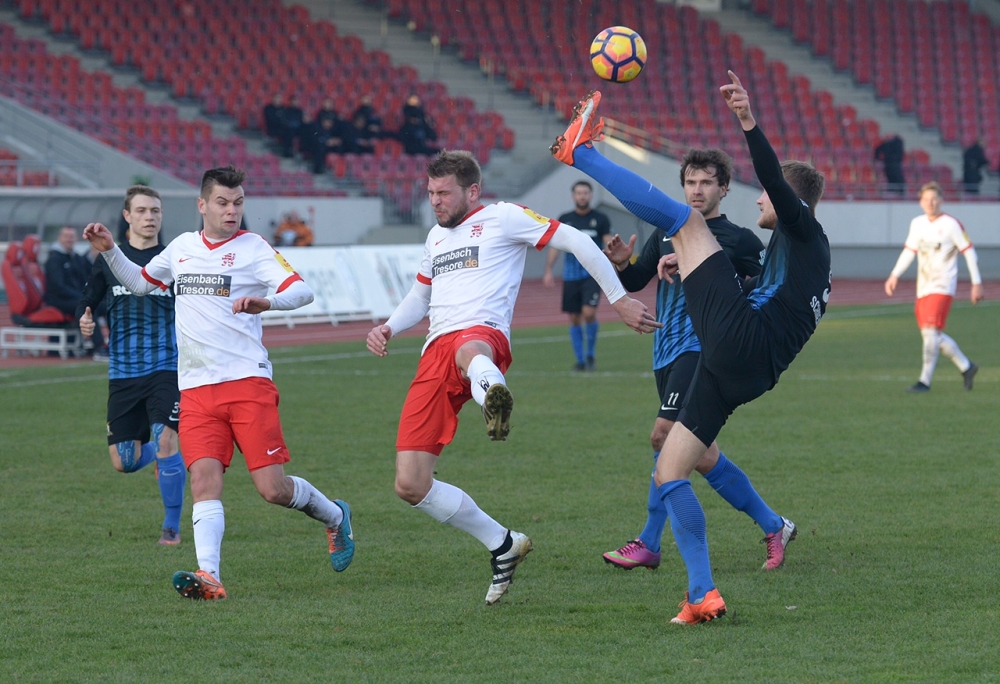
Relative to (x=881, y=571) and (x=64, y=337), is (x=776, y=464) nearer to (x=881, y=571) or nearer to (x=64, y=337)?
(x=881, y=571)

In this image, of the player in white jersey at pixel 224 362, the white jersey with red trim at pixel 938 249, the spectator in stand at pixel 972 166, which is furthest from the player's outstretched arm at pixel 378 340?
→ the spectator in stand at pixel 972 166

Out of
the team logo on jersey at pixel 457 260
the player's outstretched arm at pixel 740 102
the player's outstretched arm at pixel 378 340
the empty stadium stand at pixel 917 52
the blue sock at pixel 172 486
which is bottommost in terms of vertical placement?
the blue sock at pixel 172 486

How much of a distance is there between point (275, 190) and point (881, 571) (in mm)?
21661

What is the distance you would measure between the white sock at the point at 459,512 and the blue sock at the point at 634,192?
4.93 ft

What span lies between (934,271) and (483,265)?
8.49 m

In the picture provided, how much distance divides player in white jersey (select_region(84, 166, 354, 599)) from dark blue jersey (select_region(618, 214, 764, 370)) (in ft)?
5.68

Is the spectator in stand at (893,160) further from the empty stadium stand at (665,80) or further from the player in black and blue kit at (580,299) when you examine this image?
the player in black and blue kit at (580,299)

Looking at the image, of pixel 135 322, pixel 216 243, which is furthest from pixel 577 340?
pixel 216 243

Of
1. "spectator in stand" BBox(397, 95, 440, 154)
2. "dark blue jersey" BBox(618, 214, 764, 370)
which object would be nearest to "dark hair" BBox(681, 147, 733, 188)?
"dark blue jersey" BBox(618, 214, 764, 370)

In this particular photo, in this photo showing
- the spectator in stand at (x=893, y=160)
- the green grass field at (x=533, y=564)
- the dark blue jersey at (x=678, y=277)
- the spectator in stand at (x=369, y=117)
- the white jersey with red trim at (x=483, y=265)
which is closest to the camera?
the green grass field at (x=533, y=564)

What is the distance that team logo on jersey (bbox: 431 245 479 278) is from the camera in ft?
19.3

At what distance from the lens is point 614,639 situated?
16.5ft

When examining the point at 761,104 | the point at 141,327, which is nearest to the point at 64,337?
the point at 141,327

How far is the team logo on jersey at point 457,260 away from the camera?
5.88 metres
